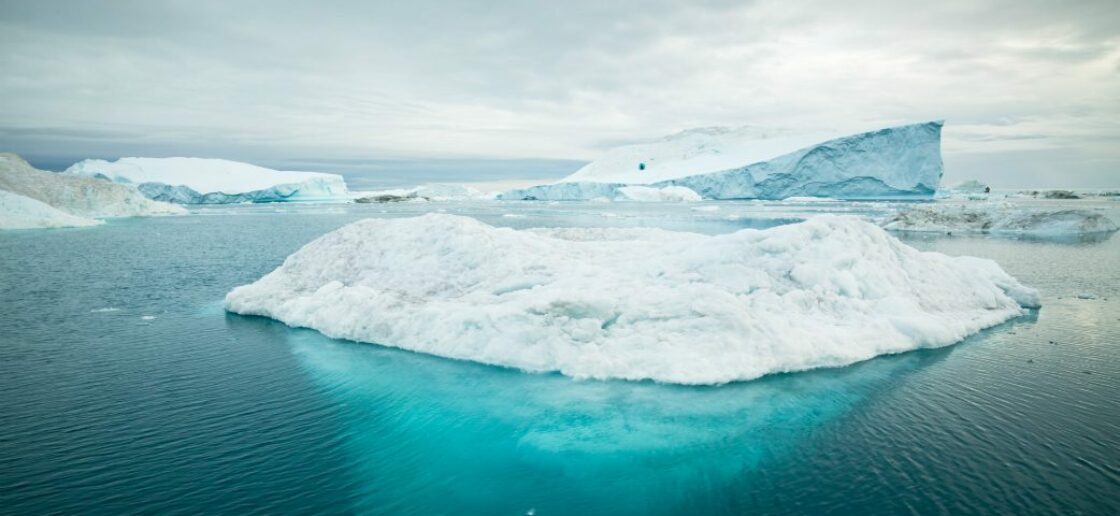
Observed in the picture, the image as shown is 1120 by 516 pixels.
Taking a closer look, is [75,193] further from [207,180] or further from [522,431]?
[522,431]

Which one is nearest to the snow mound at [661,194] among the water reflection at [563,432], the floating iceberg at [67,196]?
the floating iceberg at [67,196]

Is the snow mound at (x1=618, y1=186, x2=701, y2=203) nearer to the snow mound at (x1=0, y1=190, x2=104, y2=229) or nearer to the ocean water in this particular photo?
the snow mound at (x1=0, y1=190, x2=104, y2=229)

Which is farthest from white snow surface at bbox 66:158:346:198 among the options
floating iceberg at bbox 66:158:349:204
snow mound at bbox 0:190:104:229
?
snow mound at bbox 0:190:104:229

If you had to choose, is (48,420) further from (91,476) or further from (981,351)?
(981,351)

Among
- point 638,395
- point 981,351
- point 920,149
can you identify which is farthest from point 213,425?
point 920,149

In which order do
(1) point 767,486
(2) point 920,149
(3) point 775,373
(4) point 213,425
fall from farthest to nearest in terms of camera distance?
(2) point 920,149, (3) point 775,373, (4) point 213,425, (1) point 767,486

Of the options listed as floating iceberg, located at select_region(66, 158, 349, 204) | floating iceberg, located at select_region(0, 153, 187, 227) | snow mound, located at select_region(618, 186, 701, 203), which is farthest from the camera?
snow mound, located at select_region(618, 186, 701, 203)
